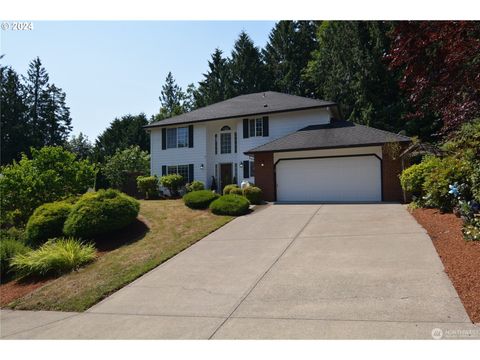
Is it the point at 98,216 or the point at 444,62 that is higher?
the point at 444,62

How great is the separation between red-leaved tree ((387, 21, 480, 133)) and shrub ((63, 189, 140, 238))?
843 cm

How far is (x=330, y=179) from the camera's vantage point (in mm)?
17000

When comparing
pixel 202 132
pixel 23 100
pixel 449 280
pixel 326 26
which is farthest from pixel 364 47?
pixel 23 100

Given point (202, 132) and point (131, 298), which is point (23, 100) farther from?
point (131, 298)

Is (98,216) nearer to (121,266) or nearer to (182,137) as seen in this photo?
(121,266)

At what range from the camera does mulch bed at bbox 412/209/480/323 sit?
4.80m

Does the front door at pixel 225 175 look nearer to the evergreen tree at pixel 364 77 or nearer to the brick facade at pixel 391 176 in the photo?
the brick facade at pixel 391 176

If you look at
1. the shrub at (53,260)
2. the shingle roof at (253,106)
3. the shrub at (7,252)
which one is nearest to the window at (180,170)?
the shingle roof at (253,106)

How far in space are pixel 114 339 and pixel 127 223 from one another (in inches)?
271

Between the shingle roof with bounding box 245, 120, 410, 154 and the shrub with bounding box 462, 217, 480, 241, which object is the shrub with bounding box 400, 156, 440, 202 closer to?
the shingle roof with bounding box 245, 120, 410, 154

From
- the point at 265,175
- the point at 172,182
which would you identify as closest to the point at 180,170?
the point at 172,182

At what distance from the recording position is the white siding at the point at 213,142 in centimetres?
2100

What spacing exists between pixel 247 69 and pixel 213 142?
68.8 ft

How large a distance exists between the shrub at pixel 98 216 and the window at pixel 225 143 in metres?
12.5
